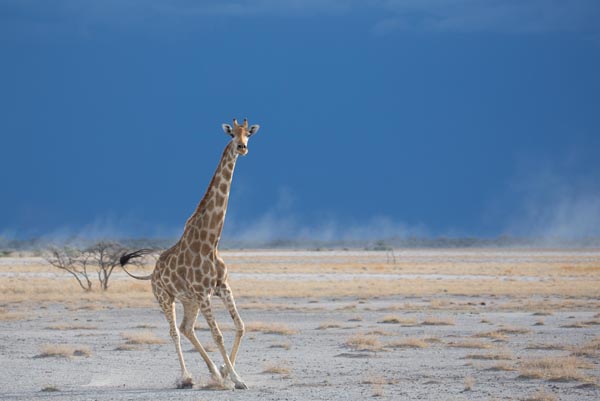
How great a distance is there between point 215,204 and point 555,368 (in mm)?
5107

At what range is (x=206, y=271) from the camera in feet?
42.7

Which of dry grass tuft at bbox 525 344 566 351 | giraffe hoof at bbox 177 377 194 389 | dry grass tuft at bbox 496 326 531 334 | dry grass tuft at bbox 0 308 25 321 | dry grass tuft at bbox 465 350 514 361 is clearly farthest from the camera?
dry grass tuft at bbox 0 308 25 321

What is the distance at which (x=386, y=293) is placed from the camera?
3644 cm

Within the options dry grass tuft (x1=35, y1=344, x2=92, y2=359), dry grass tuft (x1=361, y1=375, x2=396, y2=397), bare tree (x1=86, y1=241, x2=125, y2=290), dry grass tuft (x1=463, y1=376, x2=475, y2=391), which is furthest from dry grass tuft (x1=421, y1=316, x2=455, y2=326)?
bare tree (x1=86, y1=241, x2=125, y2=290)

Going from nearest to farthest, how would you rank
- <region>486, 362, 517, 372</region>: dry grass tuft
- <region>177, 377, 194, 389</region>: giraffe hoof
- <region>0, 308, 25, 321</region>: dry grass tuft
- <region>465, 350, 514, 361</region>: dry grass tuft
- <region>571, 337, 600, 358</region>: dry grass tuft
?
<region>177, 377, 194, 389</region>: giraffe hoof < <region>486, 362, 517, 372</region>: dry grass tuft < <region>465, 350, 514, 361</region>: dry grass tuft < <region>571, 337, 600, 358</region>: dry grass tuft < <region>0, 308, 25, 321</region>: dry grass tuft

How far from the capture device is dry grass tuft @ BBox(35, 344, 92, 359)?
56.2 ft

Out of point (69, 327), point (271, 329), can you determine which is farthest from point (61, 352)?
point (69, 327)

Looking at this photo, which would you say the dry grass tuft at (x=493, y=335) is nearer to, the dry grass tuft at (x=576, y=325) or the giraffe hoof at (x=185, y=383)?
the dry grass tuft at (x=576, y=325)

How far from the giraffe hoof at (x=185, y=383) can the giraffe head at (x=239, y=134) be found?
294 cm

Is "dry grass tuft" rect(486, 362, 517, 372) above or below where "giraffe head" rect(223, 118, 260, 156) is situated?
below

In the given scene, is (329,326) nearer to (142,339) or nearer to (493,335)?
(493,335)

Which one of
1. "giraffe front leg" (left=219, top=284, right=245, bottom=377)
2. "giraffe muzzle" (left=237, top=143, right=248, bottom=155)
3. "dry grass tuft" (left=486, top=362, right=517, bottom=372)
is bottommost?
"dry grass tuft" (left=486, top=362, right=517, bottom=372)

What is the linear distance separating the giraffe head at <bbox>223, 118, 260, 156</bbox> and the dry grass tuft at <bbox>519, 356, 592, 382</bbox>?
4.77 m

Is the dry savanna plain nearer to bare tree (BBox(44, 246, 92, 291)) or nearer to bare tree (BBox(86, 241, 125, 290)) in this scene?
→ bare tree (BBox(86, 241, 125, 290))
